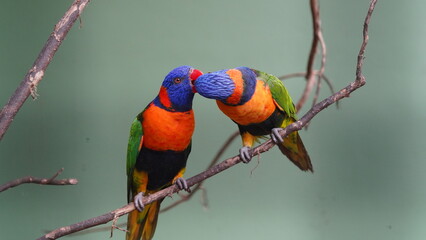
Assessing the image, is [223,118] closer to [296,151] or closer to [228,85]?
[296,151]

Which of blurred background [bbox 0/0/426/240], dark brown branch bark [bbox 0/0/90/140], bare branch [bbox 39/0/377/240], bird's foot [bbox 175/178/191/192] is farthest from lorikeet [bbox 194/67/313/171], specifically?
blurred background [bbox 0/0/426/240]

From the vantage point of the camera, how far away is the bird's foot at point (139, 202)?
229 centimetres

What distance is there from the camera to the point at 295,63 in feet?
11.7

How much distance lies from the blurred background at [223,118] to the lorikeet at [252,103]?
1.05m

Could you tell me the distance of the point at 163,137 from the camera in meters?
2.39

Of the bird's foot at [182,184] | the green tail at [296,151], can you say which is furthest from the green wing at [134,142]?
the green tail at [296,151]

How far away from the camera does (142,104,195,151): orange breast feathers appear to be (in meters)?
2.38

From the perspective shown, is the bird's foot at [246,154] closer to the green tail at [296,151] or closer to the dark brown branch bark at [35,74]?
the green tail at [296,151]

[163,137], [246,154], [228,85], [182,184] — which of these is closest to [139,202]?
[182,184]

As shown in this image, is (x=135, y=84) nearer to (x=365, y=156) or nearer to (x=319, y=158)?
(x=319, y=158)

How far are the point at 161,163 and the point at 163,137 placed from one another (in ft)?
0.46

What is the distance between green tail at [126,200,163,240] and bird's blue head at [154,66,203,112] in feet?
1.83

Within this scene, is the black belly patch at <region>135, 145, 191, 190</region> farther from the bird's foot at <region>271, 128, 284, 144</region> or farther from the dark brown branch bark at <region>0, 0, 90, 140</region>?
the dark brown branch bark at <region>0, 0, 90, 140</region>

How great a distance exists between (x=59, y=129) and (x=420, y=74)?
2421 mm
